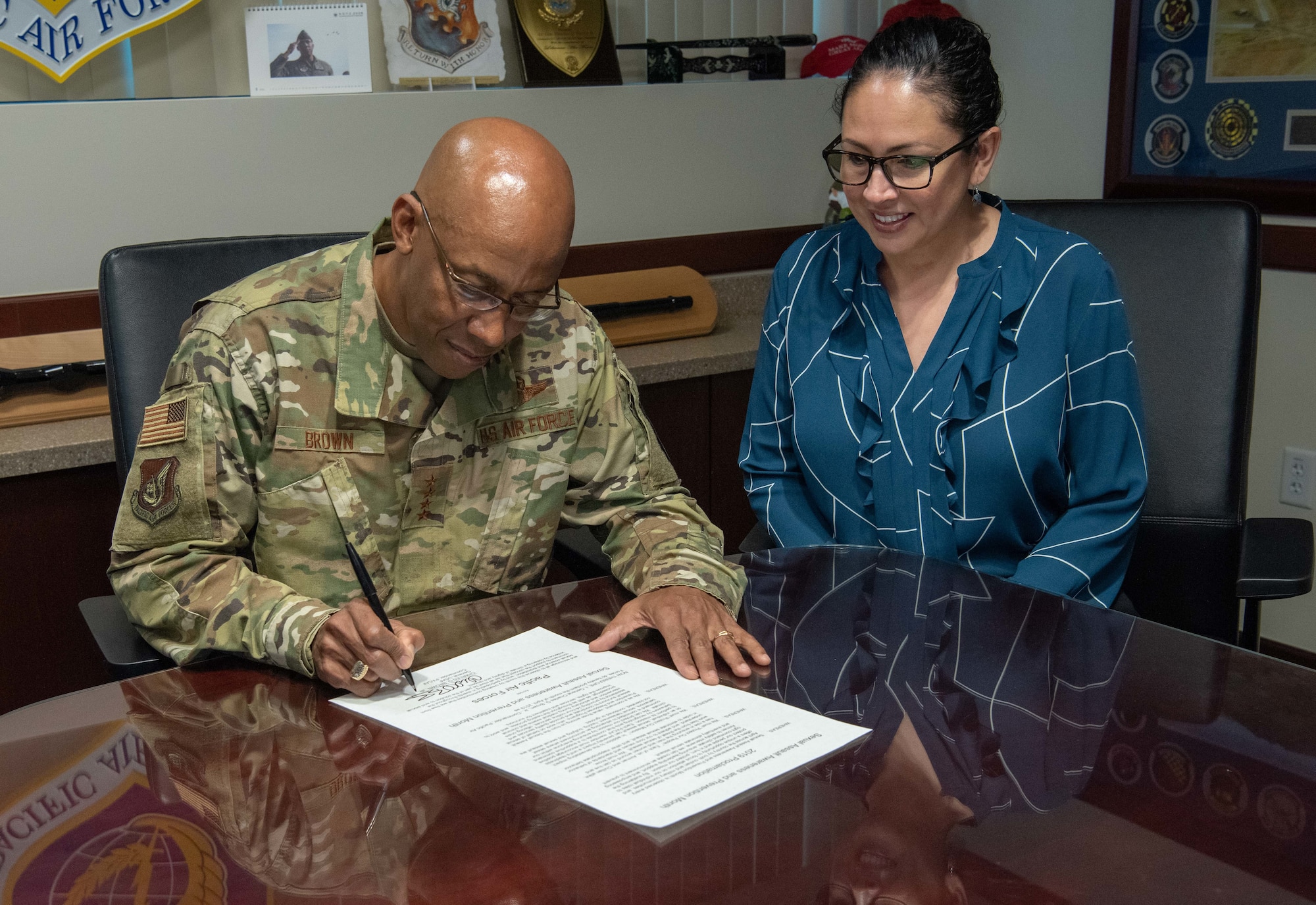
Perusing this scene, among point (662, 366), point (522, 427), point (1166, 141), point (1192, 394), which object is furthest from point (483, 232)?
point (1166, 141)

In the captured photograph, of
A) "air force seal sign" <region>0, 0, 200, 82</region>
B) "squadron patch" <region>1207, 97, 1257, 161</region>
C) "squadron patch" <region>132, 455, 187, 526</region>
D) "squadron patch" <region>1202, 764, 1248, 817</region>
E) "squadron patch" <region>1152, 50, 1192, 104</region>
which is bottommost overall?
"squadron patch" <region>1202, 764, 1248, 817</region>

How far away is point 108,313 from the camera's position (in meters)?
1.51

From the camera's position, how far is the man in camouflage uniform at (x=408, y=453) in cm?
121

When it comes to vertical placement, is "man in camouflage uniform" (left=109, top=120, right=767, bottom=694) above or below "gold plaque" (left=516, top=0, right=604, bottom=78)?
below

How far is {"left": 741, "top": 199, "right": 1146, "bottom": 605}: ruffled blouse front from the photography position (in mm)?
1628

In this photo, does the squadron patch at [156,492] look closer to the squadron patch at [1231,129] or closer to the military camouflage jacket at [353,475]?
the military camouflage jacket at [353,475]

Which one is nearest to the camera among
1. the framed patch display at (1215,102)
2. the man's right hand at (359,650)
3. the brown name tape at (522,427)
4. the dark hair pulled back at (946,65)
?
the man's right hand at (359,650)

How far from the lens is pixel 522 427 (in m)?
1.47

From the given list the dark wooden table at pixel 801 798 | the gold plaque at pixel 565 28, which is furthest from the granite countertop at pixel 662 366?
the dark wooden table at pixel 801 798

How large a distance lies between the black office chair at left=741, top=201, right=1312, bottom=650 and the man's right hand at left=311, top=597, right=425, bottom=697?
747mm

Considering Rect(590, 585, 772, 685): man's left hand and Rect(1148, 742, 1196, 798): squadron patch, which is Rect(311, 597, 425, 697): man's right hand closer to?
Rect(590, 585, 772, 685): man's left hand

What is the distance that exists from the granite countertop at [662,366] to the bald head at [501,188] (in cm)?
78

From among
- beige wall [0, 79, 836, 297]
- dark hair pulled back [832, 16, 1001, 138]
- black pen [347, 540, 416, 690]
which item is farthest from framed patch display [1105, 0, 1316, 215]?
black pen [347, 540, 416, 690]

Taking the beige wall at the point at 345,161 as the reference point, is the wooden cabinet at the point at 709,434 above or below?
below
